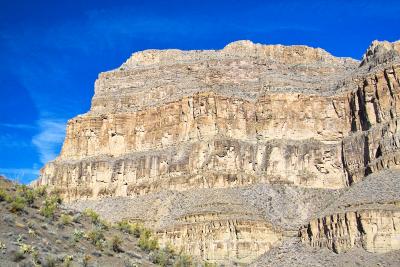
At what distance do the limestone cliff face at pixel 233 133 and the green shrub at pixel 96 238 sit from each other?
156 feet

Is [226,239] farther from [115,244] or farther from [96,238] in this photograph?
[96,238]

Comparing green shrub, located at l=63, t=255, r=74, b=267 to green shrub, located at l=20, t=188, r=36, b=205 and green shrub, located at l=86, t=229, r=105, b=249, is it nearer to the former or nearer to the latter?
green shrub, located at l=86, t=229, r=105, b=249

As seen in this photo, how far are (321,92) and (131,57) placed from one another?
41.4m

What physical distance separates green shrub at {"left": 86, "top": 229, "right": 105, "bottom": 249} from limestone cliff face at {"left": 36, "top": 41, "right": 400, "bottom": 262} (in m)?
47.4

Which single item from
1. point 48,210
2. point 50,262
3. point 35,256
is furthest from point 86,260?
point 48,210

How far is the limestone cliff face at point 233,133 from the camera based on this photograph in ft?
261

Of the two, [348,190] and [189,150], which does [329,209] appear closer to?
[348,190]

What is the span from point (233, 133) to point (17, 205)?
69.3 m

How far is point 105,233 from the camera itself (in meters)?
28.8

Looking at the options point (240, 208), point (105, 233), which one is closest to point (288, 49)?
point (240, 208)

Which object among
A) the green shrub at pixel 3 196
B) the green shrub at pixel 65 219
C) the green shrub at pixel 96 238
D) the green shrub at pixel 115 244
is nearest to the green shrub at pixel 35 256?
the green shrub at pixel 96 238

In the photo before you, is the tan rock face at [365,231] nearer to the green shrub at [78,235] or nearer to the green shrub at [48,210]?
the green shrub at [48,210]

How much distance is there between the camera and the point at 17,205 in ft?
83.3

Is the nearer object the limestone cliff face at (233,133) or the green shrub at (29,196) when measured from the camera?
the green shrub at (29,196)
